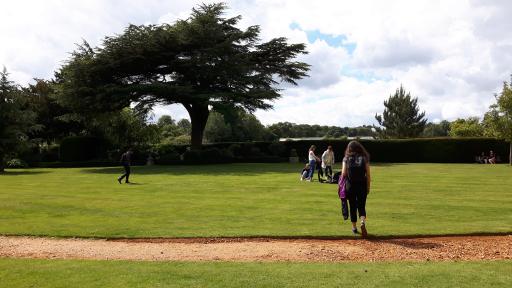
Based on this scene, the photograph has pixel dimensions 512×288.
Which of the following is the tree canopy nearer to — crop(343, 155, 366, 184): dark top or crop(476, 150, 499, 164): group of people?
crop(476, 150, 499, 164): group of people

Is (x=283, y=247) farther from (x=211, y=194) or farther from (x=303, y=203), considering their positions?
(x=211, y=194)

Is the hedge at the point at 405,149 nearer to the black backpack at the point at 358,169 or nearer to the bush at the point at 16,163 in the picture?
the bush at the point at 16,163

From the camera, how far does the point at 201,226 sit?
10.9m

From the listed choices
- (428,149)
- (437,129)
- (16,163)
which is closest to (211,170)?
(16,163)

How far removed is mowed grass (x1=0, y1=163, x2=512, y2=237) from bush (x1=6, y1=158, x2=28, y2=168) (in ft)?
70.0

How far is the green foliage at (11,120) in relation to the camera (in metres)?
33.9

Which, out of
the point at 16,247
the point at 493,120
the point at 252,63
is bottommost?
the point at 16,247

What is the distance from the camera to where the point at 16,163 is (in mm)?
39562

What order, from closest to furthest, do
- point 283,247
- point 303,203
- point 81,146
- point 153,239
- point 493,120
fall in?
point 283,247 < point 153,239 < point 303,203 < point 493,120 < point 81,146

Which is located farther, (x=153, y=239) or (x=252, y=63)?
(x=252, y=63)

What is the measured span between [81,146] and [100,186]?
2425 cm

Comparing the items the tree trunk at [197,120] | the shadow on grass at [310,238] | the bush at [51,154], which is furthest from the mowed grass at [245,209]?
the bush at [51,154]

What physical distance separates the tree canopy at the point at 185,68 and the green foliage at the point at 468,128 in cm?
2840

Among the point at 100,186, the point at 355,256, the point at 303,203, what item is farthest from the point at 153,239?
the point at 100,186
